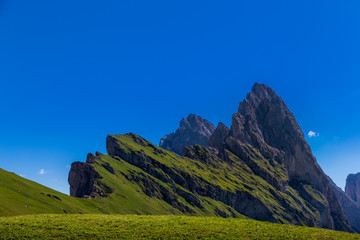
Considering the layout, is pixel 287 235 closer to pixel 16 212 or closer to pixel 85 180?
pixel 16 212

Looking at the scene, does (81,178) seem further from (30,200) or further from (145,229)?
(145,229)

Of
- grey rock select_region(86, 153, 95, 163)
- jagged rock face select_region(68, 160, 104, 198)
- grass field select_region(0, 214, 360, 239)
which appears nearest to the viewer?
grass field select_region(0, 214, 360, 239)

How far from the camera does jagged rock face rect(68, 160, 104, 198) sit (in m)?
146

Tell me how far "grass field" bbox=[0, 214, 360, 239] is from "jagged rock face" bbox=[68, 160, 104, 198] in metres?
99.4

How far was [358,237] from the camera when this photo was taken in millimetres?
40719

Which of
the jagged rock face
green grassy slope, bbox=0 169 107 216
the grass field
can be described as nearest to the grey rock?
the jagged rock face

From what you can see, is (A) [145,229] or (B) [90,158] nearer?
(A) [145,229]

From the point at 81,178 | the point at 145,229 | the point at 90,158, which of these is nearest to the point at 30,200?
the point at 145,229

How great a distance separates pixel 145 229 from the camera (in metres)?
44.4

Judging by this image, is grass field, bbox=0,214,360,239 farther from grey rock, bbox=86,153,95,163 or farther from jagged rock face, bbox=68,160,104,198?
grey rock, bbox=86,153,95,163

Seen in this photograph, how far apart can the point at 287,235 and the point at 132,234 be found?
2435 cm

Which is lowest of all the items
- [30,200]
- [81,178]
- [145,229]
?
[30,200]

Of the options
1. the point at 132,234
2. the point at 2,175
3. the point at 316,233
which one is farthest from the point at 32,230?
the point at 2,175

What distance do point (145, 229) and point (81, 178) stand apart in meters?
119
